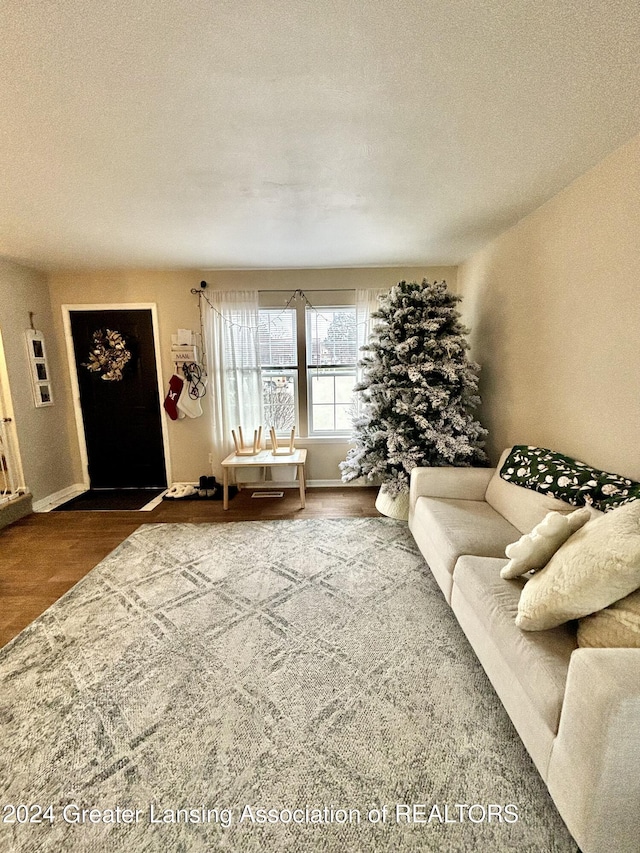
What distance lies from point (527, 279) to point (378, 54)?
1995mm

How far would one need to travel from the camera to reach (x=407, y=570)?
249 centimetres

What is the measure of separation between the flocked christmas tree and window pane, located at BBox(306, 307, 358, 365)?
1.06m

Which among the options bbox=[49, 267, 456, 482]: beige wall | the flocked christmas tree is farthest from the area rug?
bbox=[49, 267, 456, 482]: beige wall

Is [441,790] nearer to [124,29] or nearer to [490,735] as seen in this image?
[490,735]

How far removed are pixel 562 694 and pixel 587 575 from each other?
1.19 ft

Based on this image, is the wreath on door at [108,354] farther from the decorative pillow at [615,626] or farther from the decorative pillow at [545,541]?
the decorative pillow at [615,626]

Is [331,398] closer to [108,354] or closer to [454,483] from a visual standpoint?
[454,483]

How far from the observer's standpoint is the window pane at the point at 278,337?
4121 mm

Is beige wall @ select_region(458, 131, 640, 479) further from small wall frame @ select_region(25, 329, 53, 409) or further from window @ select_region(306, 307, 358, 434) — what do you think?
small wall frame @ select_region(25, 329, 53, 409)

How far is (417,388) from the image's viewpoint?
2.93 meters

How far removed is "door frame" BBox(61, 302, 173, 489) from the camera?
405cm

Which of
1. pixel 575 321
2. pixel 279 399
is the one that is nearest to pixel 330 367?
pixel 279 399

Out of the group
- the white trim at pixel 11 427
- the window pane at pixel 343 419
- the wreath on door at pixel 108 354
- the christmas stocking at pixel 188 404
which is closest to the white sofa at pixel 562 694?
the window pane at pixel 343 419

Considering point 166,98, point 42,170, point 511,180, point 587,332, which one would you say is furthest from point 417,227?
point 42,170
